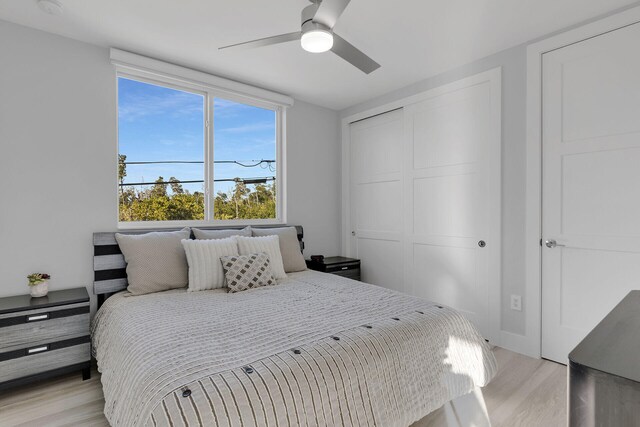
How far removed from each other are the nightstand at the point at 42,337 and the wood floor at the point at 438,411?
128 millimetres

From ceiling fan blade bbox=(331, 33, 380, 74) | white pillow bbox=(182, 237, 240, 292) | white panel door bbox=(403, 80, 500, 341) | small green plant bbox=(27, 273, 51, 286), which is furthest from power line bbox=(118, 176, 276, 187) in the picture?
ceiling fan blade bbox=(331, 33, 380, 74)

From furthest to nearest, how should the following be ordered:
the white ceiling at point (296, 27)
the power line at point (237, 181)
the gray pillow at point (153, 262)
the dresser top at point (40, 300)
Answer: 1. the power line at point (237, 181)
2. the gray pillow at point (153, 262)
3. the white ceiling at point (296, 27)
4. the dresser top at point (40, 300)

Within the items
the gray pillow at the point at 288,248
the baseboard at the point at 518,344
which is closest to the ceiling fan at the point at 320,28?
the gray pillow at the point at 288,248

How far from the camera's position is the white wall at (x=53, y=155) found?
7.56ft

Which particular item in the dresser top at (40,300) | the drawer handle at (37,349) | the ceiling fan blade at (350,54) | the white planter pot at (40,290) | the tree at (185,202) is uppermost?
the ceiling fan blade at (350,54)

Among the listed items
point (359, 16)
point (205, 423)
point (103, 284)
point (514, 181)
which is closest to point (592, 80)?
point (514, 181)

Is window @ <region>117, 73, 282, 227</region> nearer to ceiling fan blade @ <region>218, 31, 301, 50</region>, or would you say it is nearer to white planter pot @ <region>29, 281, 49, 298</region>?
white planter pot @ <region>29, 281, 49, 298</region>

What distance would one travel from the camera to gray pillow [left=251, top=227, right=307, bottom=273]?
3.18 meters

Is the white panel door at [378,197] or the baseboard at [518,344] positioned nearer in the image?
the baseboard at [518,344]

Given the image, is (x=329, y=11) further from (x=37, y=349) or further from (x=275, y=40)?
(x=37, y=349)

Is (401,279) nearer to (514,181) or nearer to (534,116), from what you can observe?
(514,181)

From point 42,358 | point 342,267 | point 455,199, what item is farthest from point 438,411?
point 42,358

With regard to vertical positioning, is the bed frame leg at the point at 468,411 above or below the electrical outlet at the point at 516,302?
below

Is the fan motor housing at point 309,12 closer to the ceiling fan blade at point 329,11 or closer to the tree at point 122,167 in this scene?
the ceiling fan blade at point 329,11
